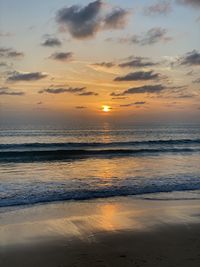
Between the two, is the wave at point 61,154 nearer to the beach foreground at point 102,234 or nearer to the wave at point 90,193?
the wave at point 90,193

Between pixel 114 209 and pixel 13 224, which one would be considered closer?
pixel 13 224

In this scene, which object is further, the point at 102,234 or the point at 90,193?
the point at 90,193

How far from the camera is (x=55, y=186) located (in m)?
12.6

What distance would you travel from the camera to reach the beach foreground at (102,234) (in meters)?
5.89

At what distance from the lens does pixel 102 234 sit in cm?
726

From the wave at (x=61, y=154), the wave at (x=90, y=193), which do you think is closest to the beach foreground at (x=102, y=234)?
the wave at (x=90, y=193)

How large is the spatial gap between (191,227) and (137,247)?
179cm

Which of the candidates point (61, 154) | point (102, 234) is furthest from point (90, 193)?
point (61, 154)

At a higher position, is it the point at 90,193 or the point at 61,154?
the point at 61,154

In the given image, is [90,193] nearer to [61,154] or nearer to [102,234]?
[102,234]

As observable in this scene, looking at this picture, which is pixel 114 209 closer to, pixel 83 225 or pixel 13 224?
pixel 83 225

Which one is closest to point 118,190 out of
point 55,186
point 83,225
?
point 55,186

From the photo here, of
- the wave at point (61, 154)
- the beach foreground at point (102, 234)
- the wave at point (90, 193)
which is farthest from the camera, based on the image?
the wave at point (61, 154)

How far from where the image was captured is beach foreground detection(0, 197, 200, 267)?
19.3ft
